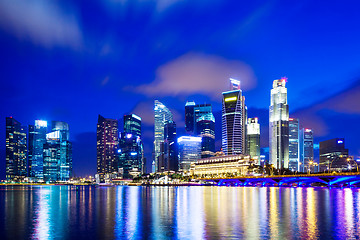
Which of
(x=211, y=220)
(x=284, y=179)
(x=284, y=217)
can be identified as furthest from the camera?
(x=284, y=179)

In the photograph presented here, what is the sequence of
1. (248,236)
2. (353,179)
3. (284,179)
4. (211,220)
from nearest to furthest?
(248,236) → (211,220) → (353,179) → (284,179)

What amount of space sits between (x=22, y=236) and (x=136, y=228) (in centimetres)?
1122

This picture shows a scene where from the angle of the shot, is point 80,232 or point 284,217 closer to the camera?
point 80,232

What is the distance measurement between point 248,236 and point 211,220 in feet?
38.6

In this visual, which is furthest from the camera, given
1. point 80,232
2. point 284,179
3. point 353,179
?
point 284,179

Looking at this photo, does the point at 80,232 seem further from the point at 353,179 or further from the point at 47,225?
the point at 353,179

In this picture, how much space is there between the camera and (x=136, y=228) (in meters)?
38.0

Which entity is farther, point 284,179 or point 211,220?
point 284,179

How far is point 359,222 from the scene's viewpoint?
41.6m

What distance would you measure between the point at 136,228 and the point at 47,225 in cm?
1080

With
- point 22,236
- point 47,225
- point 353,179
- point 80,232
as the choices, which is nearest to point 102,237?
point 80,232

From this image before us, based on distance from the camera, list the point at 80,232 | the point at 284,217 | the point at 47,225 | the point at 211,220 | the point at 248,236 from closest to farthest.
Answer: the point at 248,236 → the point at 80,232 → the point at 47,225 → the point at 211,220 → the point at 284,217

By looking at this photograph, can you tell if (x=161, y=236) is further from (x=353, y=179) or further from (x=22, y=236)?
(x=353, y=179)

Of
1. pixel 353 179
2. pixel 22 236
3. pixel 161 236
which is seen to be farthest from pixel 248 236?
pixel 353 179
